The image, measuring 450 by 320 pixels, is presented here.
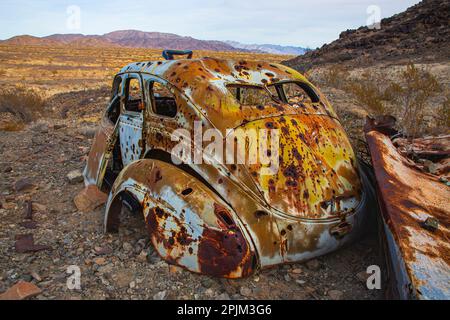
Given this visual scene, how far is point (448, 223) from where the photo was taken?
236cm

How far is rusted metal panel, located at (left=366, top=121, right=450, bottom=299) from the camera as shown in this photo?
178 centimetres

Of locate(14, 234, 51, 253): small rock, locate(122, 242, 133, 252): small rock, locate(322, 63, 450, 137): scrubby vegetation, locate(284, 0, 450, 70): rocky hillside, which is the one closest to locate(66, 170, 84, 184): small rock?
locate(14, 234, 51, 253): small rock

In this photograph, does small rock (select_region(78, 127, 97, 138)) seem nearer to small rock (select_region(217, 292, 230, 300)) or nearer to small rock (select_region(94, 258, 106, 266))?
small rock (select_region(94, 258, 106, 266))

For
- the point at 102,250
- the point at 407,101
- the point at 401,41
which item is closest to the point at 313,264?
the point at 102,250

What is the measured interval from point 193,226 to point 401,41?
24.1m

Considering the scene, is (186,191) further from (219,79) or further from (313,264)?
(313,264)

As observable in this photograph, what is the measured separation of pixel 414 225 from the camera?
222cm

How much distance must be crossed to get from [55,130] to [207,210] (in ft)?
22.0

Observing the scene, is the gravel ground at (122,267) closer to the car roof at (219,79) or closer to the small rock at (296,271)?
the small rock at (296,271)

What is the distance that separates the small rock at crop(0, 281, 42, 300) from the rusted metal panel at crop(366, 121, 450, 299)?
8.07ft

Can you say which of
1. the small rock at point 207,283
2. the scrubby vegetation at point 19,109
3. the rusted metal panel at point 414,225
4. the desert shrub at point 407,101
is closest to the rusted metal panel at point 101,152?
the small rock at point 207,283

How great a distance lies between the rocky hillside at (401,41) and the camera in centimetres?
1856
